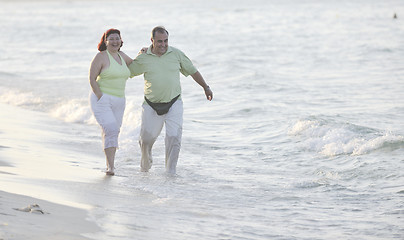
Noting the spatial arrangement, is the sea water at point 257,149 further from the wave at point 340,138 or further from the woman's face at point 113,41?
the woman's face at point 113,41

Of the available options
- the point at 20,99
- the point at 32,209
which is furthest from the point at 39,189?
the point at 20,99

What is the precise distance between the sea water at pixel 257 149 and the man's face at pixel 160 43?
54.8 inches

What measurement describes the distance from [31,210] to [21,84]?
13438mm

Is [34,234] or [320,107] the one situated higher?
[34,234]

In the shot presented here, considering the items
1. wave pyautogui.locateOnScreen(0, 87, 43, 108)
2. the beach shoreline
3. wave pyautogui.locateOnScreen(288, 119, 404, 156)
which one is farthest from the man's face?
wave pyautogui.locateOnScreen(0, 87, 43, 108)

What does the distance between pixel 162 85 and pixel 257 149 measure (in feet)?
9.95

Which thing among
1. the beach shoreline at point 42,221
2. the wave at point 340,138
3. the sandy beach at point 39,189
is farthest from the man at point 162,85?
the wave at point 340,138

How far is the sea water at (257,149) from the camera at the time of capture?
19.8 feet

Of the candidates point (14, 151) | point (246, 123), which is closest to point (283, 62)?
point (246, 123)

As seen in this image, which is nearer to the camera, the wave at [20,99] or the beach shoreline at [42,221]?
the beach shoreline at [42,221]

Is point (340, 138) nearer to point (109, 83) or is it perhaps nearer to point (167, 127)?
point (167, 127)

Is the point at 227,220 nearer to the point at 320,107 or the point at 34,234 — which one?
the point at 34,234

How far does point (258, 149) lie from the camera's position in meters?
10.3

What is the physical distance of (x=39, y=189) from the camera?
251 inches
